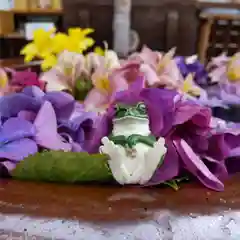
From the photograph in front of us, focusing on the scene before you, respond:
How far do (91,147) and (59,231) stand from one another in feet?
0.55

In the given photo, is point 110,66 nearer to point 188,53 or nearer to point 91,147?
point 91,147

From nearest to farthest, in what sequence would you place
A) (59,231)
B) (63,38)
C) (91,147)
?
(59,231) → (91,147) → (63,38)

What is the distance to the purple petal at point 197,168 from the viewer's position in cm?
52

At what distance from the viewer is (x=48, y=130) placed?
1.98ft

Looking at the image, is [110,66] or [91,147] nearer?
[91,147]

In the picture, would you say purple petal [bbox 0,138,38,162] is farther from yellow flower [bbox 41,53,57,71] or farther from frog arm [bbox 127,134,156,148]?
yellow flower [bbox 41,53,57,71]

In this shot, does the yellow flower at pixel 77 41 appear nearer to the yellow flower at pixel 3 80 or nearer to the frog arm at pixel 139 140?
the yellow flower at pixel 3 80

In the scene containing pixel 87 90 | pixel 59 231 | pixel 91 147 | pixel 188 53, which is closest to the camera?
pixel 59 231

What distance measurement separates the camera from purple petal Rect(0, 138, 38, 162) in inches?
21.8

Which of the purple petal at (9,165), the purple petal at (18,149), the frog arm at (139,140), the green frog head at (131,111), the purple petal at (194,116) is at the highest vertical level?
the green frog head at (131,111)

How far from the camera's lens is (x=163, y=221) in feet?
1.48

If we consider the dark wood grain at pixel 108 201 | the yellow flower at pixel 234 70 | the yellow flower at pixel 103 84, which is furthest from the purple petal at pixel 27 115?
the yellow flower at pixel 234 70

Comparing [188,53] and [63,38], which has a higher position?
[63,38]

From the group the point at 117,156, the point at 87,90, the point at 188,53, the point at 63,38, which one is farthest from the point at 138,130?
the point at 188,53
